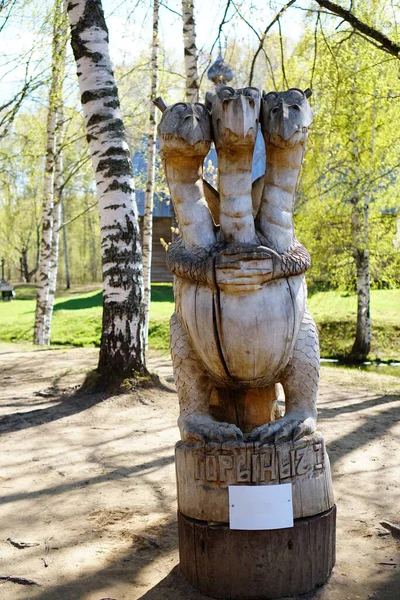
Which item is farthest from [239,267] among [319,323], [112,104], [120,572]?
[319,323]

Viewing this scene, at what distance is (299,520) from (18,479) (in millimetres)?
2409

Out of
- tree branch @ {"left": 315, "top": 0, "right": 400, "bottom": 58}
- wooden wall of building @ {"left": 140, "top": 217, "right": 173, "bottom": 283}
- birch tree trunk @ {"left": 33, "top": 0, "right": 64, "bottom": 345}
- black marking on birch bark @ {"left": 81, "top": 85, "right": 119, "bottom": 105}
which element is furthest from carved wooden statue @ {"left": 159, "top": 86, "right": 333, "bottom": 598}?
wooden wall of building @ {"left": 140, "top": 217, "right": 173, "bottom": 283}

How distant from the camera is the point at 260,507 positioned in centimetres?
253

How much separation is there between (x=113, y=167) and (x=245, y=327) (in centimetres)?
423

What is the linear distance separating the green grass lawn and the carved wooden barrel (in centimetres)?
863

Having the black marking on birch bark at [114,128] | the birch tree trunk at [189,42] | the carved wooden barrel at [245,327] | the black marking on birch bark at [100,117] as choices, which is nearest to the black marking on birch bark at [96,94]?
the black marking on birch bark at [100,117]

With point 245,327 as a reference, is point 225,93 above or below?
above

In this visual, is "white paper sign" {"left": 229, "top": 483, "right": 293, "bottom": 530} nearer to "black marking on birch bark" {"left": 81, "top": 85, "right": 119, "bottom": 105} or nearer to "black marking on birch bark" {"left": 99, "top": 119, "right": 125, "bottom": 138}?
"black marking on birch bark" {"left": 99, "top": 119, "right": 125, "bottom": 138}

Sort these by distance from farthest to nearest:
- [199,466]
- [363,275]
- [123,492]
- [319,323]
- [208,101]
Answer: [319,323]
[363,275]
[123,492]
[208,101]
[199,466]

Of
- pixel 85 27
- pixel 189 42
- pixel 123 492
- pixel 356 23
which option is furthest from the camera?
pixel 189 42

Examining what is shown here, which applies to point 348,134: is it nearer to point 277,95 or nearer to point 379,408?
point 379,408

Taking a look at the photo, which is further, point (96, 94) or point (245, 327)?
point (96, 94)

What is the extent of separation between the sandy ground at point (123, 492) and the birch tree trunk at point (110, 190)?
0.64m

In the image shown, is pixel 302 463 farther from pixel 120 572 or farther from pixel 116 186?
pixel 116 186
